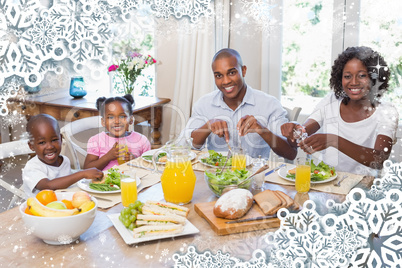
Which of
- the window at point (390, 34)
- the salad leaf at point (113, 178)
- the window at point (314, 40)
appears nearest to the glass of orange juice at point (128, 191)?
the salad leaf at point (113, 178)

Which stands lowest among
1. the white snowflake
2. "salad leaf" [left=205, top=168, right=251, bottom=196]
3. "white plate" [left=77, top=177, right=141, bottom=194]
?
the white snowflake

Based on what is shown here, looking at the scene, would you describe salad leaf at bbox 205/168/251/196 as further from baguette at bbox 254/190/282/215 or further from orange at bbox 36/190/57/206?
orange at bbox 36/190/57/206

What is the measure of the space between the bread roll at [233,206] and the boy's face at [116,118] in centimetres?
78

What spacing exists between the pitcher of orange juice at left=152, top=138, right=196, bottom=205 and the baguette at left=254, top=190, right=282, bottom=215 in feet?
0.58

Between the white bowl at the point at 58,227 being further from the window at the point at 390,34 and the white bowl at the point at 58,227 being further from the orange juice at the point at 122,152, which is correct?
the window at the point at 390,34

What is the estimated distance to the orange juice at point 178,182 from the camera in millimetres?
1045

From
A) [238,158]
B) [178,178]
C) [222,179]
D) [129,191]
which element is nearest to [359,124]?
[238,158]

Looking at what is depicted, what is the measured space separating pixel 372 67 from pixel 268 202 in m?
0.62

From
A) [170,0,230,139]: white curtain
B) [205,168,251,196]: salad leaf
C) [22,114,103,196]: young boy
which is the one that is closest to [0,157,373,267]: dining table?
[205,168,251,196]: salad leaf

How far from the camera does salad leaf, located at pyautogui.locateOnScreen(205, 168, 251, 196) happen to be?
1057 millimetres
